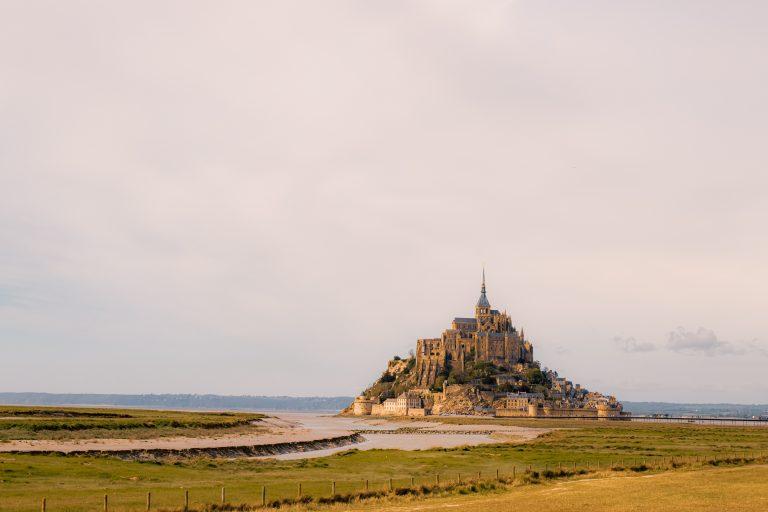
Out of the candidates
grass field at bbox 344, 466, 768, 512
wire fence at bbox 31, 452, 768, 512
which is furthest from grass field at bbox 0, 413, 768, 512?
grass field at bbox 344, 466, 768, 512

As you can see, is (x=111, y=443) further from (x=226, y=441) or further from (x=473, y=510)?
(x=473, y=510)

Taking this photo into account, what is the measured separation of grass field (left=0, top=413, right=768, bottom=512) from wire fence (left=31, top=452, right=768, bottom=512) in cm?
7

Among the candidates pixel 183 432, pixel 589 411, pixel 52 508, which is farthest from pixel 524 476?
pixel 589 411

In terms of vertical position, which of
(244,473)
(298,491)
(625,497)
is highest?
(625,497)

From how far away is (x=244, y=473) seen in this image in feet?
155

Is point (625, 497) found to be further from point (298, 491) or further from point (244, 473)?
point (244, 473)

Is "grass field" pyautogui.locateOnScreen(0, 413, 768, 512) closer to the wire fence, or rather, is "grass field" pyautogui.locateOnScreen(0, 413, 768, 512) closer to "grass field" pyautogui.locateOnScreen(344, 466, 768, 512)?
the wire fence

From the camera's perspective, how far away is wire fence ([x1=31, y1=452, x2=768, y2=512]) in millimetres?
31156

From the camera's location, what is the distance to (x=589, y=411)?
198375 millimetres

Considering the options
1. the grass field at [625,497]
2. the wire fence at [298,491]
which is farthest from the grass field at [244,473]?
the grass field at [625,497]

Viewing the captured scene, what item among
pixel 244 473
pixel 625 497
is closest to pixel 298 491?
pixel 244 473

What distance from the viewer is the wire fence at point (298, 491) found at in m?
31.2

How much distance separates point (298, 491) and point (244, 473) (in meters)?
11.5

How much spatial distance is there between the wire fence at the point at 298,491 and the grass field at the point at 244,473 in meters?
0.07
